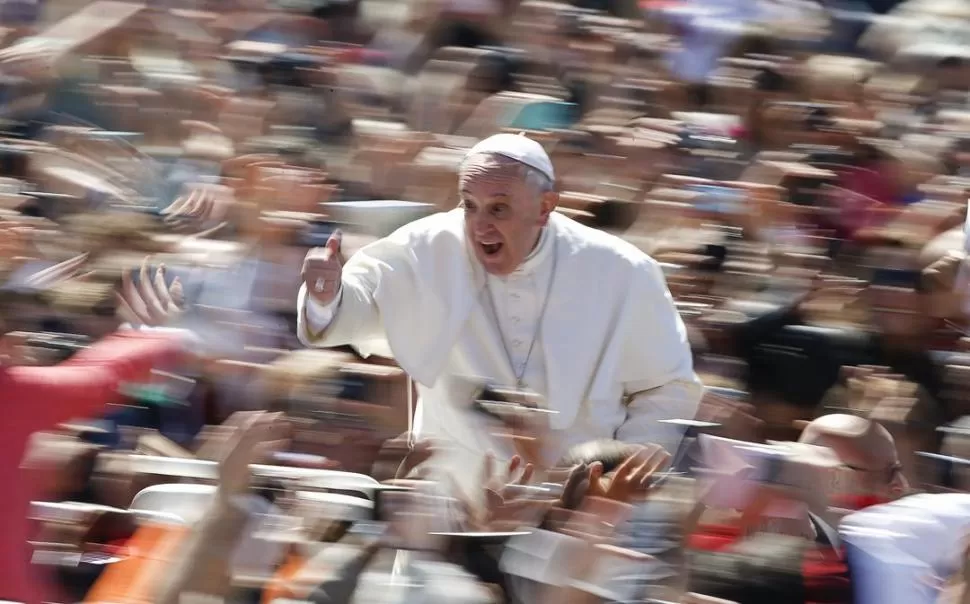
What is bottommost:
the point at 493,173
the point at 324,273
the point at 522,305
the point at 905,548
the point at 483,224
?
the point at 905,548

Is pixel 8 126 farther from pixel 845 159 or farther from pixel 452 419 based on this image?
pixel 845 159

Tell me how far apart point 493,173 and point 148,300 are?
0.98 m

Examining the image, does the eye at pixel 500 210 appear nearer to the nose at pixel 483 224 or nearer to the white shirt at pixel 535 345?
the nose at pixel 483 224

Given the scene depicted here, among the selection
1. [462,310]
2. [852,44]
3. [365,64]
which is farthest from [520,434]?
[852,44]

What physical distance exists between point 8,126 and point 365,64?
3.94ft

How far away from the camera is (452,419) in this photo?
4926 mm

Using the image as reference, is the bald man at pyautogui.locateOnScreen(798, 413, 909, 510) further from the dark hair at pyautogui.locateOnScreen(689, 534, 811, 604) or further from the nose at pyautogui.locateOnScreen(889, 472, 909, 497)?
the dark hair at pyautogui.locateOnScreen(689, 534, 811, 604)

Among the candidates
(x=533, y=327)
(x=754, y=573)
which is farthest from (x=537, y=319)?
(x=754, y=573)

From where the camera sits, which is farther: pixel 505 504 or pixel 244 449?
pixel 505 504

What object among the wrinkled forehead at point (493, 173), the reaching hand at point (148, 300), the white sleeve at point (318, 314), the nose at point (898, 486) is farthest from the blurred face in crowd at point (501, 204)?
the nose at point (898, 486)

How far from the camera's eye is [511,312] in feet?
17.0

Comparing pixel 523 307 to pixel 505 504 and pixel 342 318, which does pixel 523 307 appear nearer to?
pixel 342 318

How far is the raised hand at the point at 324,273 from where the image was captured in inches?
189

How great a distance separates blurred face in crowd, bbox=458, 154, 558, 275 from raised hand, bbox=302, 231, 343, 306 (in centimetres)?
39
